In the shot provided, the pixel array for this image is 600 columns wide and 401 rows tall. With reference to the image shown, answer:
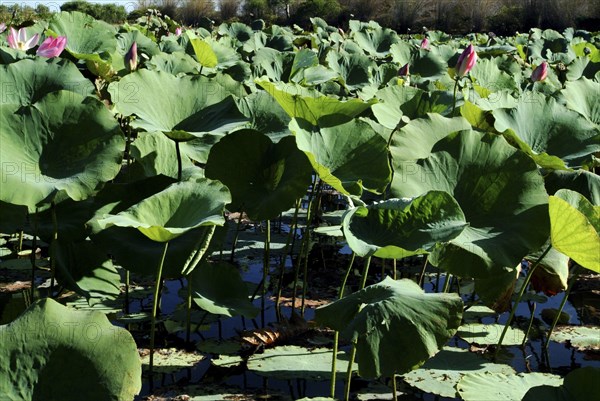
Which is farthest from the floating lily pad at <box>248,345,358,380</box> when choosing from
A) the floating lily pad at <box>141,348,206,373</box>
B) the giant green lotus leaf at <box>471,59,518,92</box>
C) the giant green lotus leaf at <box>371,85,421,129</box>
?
the giant green lotus leaf at <box>471,59,518,92</box>

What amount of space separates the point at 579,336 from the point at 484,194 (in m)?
0.86

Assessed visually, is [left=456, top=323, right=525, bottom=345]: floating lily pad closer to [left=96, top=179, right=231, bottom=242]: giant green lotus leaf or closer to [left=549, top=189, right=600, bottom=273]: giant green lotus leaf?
[left=549, top=189, right=600, bottom=273]: giant green lotus leaf

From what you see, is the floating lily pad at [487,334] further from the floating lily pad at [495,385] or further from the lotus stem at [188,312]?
the lotus stem at [188,312]

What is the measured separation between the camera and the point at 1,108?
1.80 meters

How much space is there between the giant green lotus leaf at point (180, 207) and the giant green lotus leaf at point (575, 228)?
72 centimetres

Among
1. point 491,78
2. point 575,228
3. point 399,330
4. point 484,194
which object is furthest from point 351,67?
point 399,330

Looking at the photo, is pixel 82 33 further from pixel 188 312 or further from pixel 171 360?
pixel 171 360

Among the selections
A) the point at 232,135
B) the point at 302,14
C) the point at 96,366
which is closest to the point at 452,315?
the point at 96,366

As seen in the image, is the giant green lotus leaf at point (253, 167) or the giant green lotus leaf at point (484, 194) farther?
the giant green lotus leaf at point (253, 167)

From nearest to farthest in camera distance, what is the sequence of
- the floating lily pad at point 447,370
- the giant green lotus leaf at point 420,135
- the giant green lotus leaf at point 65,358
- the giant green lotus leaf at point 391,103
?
the giant green lotus leaf at point 65,358 < the floating lily pad at point 447,370 < the giant green lotus leaf at point 420,135 < the giant green lotus leaf at point 391,103

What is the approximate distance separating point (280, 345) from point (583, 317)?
1.24 m

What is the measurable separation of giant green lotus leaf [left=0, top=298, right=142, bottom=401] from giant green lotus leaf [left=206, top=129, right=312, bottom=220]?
0.80 meters

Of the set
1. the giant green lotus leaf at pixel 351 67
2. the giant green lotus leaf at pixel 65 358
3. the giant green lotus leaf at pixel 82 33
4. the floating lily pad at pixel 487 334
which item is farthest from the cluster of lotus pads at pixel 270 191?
the giant green lotus leaf at pixel 351 67

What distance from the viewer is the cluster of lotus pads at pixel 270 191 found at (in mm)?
1435
